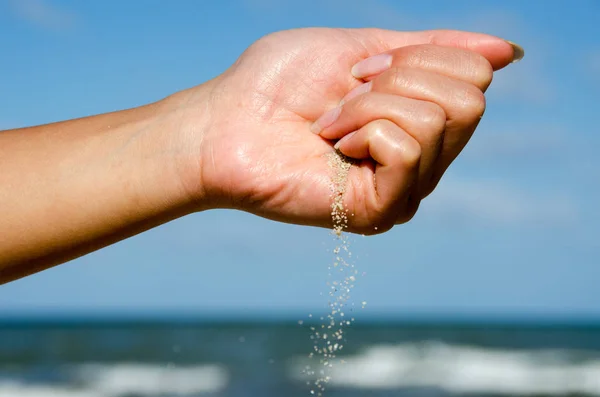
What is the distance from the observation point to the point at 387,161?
2395 millimetres

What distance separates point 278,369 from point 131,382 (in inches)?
141

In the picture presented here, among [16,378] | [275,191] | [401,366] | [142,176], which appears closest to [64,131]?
[142,176]

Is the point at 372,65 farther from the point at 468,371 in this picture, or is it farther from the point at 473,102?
the point at 468,371

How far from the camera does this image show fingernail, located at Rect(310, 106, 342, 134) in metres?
2.68

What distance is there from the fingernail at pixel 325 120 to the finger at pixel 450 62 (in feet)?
0.95

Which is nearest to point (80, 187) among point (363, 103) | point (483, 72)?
point (363, 103)

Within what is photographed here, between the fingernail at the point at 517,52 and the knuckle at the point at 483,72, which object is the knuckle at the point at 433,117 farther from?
the fingernail at the point at 517,52

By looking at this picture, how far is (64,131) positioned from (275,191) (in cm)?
86

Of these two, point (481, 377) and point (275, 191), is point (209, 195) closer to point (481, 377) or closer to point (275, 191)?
point (275, 191)

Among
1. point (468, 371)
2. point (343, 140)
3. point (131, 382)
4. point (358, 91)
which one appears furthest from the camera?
point (468, 371)

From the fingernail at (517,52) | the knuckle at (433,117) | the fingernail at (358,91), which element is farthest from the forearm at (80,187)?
the fingernail at (517,52)

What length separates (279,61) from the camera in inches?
110

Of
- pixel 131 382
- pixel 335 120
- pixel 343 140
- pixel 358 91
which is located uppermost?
pixel 131 382

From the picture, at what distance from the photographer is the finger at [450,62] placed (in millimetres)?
2504
